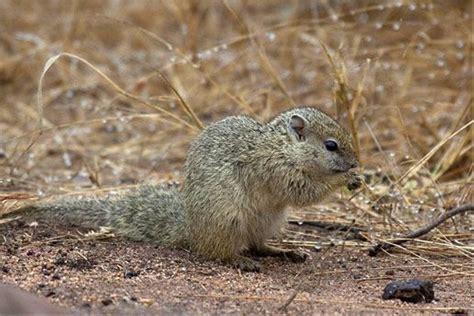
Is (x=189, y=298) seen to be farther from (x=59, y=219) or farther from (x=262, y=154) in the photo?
(x=59, y=219)

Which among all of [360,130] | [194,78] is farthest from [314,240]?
[194,78]

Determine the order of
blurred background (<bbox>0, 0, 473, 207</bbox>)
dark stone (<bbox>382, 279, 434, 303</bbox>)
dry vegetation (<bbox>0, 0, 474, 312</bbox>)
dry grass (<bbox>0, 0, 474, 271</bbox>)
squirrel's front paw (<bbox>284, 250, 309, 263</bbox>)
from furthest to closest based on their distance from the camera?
1. blurred background (<bbox>0, 0, 473, 207</bbox>)
2. dry grass (<bbox>0, 0, 474, 271</bbox>)
3. dry vegetation (<bbox>0, 0, 474, 312</bbox>)
4. squirrel's front paw (<bbox>284, 250, 309, 263</bbox>)
5. dark stone (<bbox>382, 279, 434, 303</bbox>)

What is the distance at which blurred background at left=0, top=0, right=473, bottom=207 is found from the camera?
6.52m

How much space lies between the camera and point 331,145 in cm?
491

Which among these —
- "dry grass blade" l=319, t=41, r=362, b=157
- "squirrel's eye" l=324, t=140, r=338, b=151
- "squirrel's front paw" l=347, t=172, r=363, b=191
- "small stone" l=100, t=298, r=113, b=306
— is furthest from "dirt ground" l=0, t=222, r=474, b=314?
"dry grass blade" l=319, t=41, r=362, b=157

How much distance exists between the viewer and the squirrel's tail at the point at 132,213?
518cm

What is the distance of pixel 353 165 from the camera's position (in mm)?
4922

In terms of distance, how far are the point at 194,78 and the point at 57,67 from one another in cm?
160

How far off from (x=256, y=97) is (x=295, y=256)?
9.20 feet

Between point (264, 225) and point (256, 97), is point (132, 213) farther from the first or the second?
point (256, 97)

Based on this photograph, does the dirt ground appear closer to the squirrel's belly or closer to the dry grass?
the squirrel's belly

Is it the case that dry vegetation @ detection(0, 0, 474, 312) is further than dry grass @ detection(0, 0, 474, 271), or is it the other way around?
dry grass @ detection(0, 0, 474, 271)

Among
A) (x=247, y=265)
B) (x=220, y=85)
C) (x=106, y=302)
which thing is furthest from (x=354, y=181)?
(x=220, y=85)

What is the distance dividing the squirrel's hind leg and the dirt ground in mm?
50
